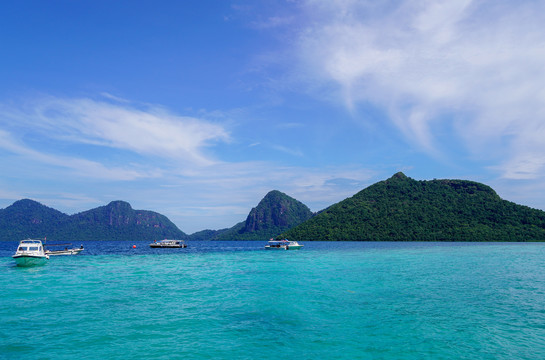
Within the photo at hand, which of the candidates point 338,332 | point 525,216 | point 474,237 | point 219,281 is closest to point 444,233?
point 474,237

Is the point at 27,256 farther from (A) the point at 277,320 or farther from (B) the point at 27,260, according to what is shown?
(A) the point at 277,320

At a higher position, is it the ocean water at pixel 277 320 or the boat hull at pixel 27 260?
the boat hull at pixel 27 260

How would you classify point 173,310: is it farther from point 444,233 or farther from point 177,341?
point 444,233

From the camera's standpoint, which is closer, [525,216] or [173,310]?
[173,310]

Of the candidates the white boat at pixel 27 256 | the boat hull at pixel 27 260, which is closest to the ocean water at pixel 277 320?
the white boat at pixel 27 256

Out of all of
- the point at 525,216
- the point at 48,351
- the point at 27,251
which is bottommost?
the point at 48,351

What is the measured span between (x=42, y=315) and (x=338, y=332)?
21.2m

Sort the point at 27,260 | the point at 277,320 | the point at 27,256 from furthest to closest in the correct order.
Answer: the point at 27,260, the point at 27,256, the point at 277,320

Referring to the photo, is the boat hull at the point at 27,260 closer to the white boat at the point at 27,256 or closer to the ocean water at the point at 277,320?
the white boat at the point at 27,256

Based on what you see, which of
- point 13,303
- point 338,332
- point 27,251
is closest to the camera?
point 338,332

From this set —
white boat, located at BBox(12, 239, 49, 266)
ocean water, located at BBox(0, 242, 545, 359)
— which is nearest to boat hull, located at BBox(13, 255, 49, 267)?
white boat, located at BBox(12, 239, 49, 266)

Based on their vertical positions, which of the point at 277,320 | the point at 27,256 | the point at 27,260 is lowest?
the point at 277,320

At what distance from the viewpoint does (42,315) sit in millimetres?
25312

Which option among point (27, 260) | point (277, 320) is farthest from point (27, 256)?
point (277, 320)
